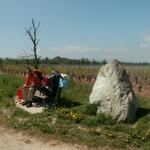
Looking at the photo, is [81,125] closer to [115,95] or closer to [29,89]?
[115,95]

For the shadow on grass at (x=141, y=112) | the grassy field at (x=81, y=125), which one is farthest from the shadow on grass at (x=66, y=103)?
the shadow on grass at (x=141, y=112)

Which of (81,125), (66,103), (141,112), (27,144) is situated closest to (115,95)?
(141,112)

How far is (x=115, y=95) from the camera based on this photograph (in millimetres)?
12836

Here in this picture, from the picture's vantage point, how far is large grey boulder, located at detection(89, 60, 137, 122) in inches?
493

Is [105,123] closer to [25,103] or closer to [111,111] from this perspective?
[111,111]

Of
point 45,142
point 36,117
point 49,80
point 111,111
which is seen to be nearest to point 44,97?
point 49,80

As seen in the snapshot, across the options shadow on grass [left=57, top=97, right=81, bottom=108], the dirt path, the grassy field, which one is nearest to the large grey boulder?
the grassy field

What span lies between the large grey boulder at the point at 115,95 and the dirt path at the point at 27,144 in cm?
244

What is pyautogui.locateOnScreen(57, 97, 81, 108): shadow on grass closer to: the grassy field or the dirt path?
the grassy field

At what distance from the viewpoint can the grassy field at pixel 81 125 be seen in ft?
35.3

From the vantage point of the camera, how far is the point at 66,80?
14984 mm

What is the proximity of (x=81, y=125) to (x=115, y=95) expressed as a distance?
1555mm

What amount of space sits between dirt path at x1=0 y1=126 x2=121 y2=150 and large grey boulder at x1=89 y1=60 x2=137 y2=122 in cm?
244

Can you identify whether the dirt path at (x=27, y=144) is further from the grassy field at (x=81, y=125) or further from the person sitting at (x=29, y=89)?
the person sitting at (x=29, y=89)
